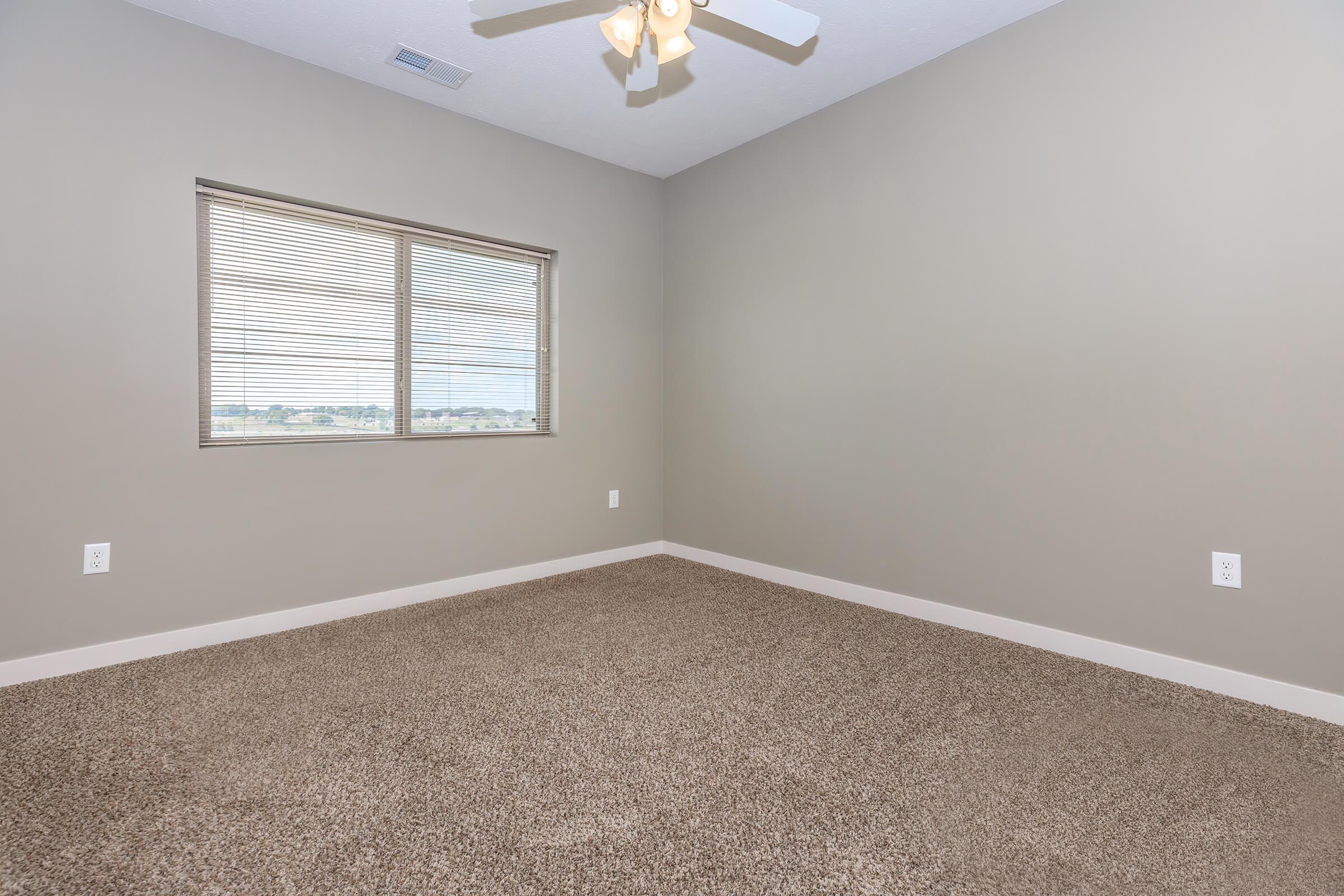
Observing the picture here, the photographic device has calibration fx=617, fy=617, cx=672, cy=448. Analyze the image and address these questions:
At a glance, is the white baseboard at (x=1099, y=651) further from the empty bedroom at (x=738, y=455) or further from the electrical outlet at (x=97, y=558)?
the electrical outlet at (x=97, y=558)

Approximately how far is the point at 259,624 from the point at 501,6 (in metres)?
2.55

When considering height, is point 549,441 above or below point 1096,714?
above

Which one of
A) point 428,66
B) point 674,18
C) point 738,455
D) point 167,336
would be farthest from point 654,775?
point 428,66

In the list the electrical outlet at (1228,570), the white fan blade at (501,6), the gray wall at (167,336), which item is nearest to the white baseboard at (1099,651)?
the electrical outlet at (1228,570)

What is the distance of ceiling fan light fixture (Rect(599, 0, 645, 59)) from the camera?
1.92 metres

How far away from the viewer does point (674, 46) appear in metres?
1.96

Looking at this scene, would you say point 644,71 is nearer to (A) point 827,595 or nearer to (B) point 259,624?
(A) point 827,595

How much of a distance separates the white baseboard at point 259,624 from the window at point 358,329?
765 mm

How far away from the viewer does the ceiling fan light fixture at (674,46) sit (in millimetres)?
1933

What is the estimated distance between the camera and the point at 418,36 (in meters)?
2.52

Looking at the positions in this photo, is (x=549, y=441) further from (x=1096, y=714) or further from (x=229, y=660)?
(x=1096, y=714)

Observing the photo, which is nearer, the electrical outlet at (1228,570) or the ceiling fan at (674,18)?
the ceiling fan at (674,18)

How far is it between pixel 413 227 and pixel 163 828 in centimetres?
262

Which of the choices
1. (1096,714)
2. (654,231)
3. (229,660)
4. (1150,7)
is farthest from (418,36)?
(1096,714)
